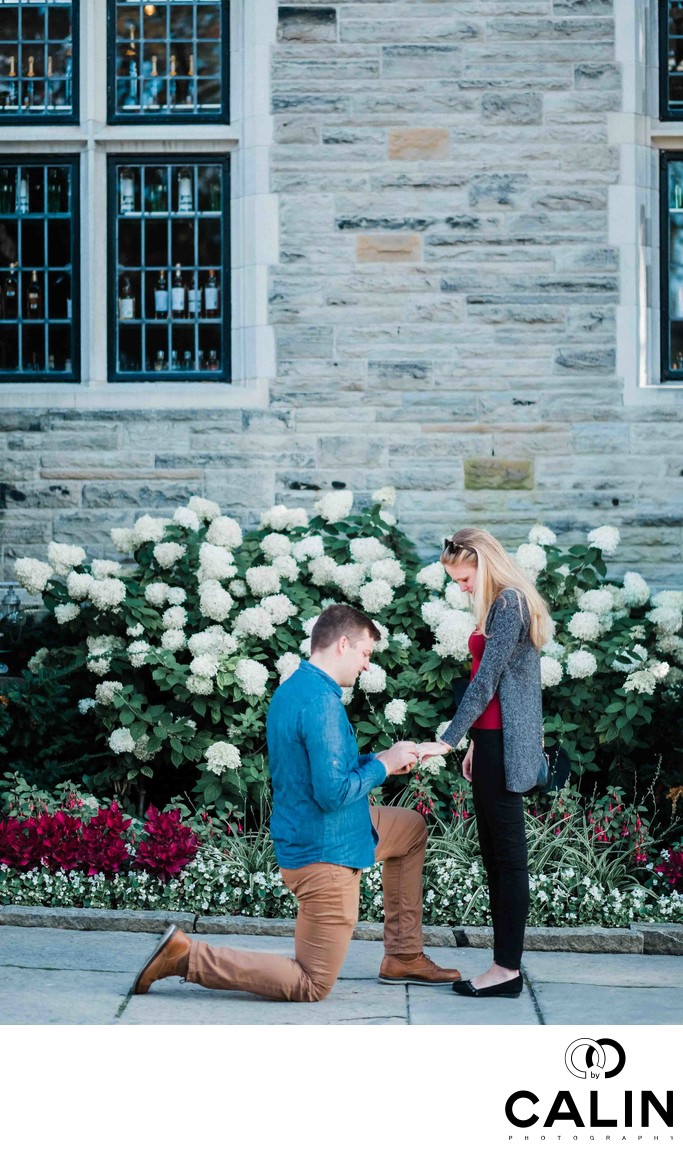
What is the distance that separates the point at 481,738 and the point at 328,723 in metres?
0.66

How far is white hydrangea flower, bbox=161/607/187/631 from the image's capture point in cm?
722

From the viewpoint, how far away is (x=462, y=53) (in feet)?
26.9

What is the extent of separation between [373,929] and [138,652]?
1882 millimetres

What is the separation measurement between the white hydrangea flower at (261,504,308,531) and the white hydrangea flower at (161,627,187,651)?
913 mm

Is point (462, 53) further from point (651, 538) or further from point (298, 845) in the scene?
point (298, 845)

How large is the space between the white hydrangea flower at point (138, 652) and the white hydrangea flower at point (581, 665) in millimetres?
2028

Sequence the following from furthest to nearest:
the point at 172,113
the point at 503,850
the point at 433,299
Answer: the point at 172,113 < the point at 433,299 < the point at 503,850

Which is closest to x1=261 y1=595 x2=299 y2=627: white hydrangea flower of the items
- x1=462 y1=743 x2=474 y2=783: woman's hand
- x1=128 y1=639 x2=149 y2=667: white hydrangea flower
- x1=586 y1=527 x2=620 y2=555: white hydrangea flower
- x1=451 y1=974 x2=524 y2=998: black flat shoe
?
x1=128 y1=639 x2=149 y2=667: white hydrangea flower

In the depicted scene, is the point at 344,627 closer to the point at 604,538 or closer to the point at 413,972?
the point at 413,972

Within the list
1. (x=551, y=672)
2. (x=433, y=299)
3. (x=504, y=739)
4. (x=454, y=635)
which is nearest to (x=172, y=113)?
(x=433, y=299)

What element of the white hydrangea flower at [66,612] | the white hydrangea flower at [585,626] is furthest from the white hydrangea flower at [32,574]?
the white hydrangea flower at [585,626]

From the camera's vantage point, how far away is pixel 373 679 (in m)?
6.95

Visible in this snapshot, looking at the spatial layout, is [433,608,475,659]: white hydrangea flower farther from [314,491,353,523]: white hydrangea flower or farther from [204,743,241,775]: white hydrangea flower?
[204,743,241,775]: white hydrangea flower

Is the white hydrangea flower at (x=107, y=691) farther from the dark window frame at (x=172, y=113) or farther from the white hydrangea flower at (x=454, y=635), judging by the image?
the dark window frame at (x=172, y=113)
